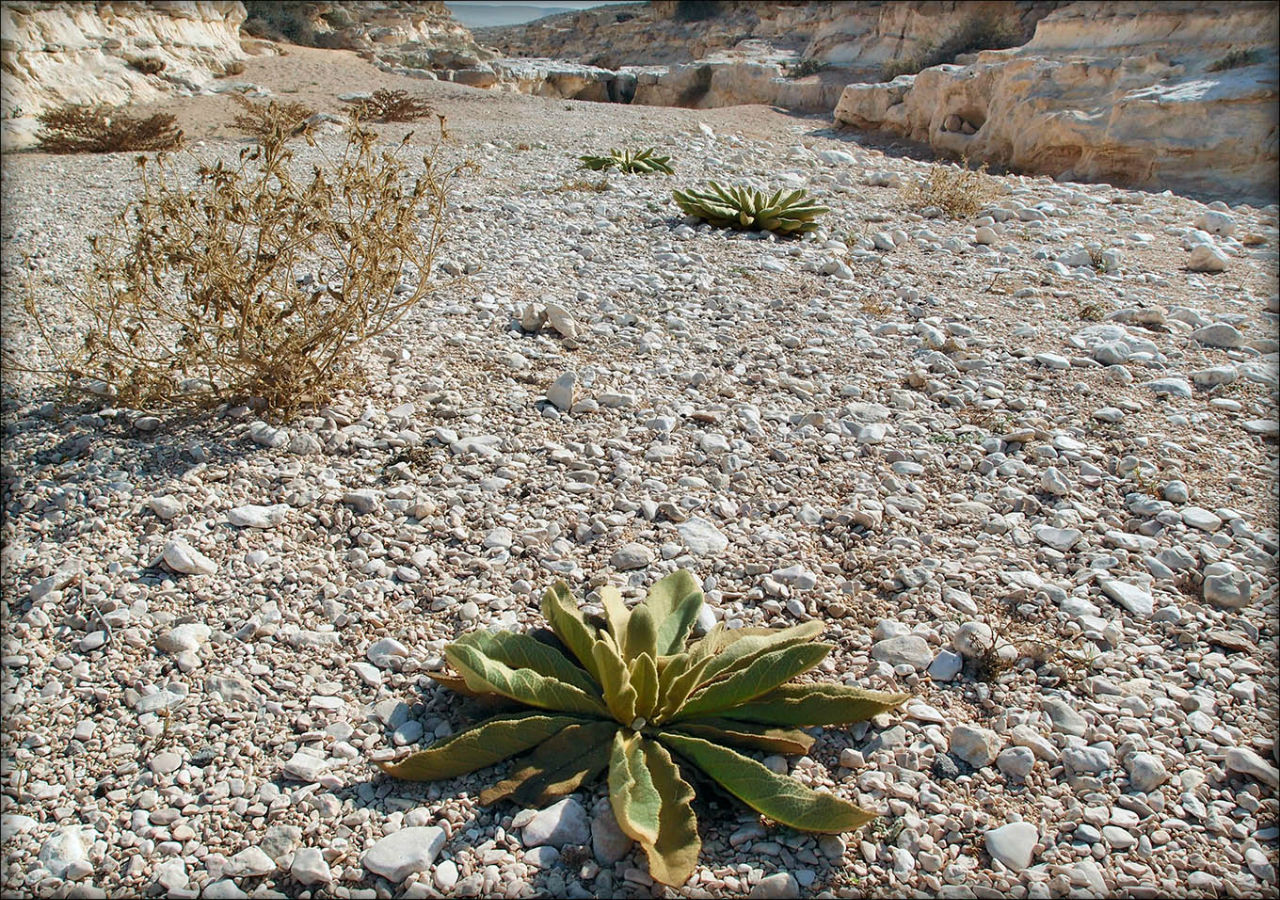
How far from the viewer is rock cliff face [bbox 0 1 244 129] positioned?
38.8 feet

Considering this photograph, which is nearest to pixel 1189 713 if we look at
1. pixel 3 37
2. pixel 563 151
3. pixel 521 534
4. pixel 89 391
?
pixel 521 534

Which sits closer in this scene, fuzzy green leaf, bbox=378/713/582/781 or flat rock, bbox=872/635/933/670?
fuzzy green leaf, bbox=378/713/582/781

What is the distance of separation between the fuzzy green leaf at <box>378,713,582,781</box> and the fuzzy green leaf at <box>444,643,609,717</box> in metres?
0.06

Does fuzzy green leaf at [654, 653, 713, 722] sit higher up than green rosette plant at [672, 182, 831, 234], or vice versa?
green rosette plant at [672, 182, 831, 234]

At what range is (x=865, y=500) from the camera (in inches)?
139

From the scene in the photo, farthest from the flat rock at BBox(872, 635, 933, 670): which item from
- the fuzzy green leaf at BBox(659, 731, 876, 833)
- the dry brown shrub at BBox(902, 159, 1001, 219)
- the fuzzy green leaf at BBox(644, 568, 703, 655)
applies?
the dry brown shrub at BBox(902, 159, 1001, 219)

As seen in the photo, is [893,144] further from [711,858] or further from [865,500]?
[711,858]

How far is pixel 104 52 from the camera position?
14.1 m

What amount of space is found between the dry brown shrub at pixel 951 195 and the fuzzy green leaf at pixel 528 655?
22.7 feet

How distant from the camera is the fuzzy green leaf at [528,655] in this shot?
253 centimetres

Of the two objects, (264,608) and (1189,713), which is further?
(264,608)

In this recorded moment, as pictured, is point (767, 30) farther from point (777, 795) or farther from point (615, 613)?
point (777, 795)

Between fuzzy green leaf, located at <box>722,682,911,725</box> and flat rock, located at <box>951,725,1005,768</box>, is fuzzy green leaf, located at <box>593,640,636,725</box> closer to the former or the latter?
fuzzy green leaf, located at <box>722,682,911,725</box>

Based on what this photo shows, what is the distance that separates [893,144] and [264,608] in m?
14.5
